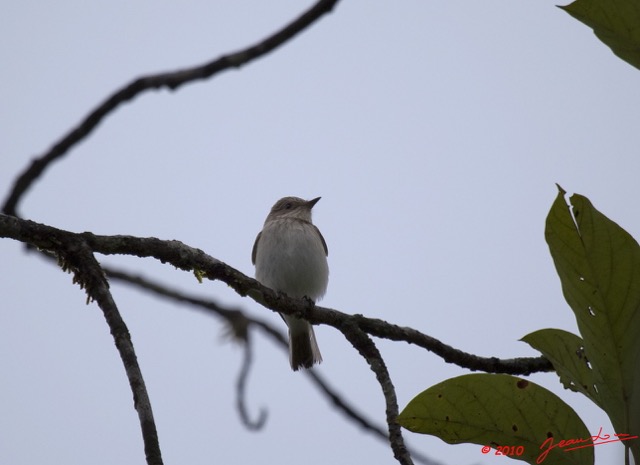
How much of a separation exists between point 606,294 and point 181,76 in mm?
2355

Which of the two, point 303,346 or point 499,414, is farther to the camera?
point 303,346

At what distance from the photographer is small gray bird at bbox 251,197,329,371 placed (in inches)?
332

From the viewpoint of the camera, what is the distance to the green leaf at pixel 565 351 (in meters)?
2.32

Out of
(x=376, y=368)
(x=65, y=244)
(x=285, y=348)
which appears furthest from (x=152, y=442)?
(x=285, y=348)

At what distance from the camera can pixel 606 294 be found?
2191 mm

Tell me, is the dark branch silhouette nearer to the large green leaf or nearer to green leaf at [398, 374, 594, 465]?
green leaf at [398, 374, 594, 465]

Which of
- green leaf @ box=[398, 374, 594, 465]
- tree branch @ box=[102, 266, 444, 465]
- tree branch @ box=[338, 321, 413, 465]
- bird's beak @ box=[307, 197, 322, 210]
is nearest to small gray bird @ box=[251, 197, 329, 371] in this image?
bird's beak @ box=[307, 197, 322, 210]

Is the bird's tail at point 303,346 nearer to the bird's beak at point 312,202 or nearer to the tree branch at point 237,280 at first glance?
the bird's beak at point 312,202

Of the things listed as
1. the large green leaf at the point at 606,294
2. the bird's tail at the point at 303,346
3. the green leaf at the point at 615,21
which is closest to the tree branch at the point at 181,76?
the green leaf at the point at 615,21

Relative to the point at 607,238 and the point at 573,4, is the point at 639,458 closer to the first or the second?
the point at 607,238

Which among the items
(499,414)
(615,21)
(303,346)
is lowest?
(499,414)

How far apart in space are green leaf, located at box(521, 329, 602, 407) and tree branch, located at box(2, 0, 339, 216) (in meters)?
1.87

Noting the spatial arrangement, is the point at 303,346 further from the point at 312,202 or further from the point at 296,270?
the point at 312,202

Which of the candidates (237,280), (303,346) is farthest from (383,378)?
(303,346)
